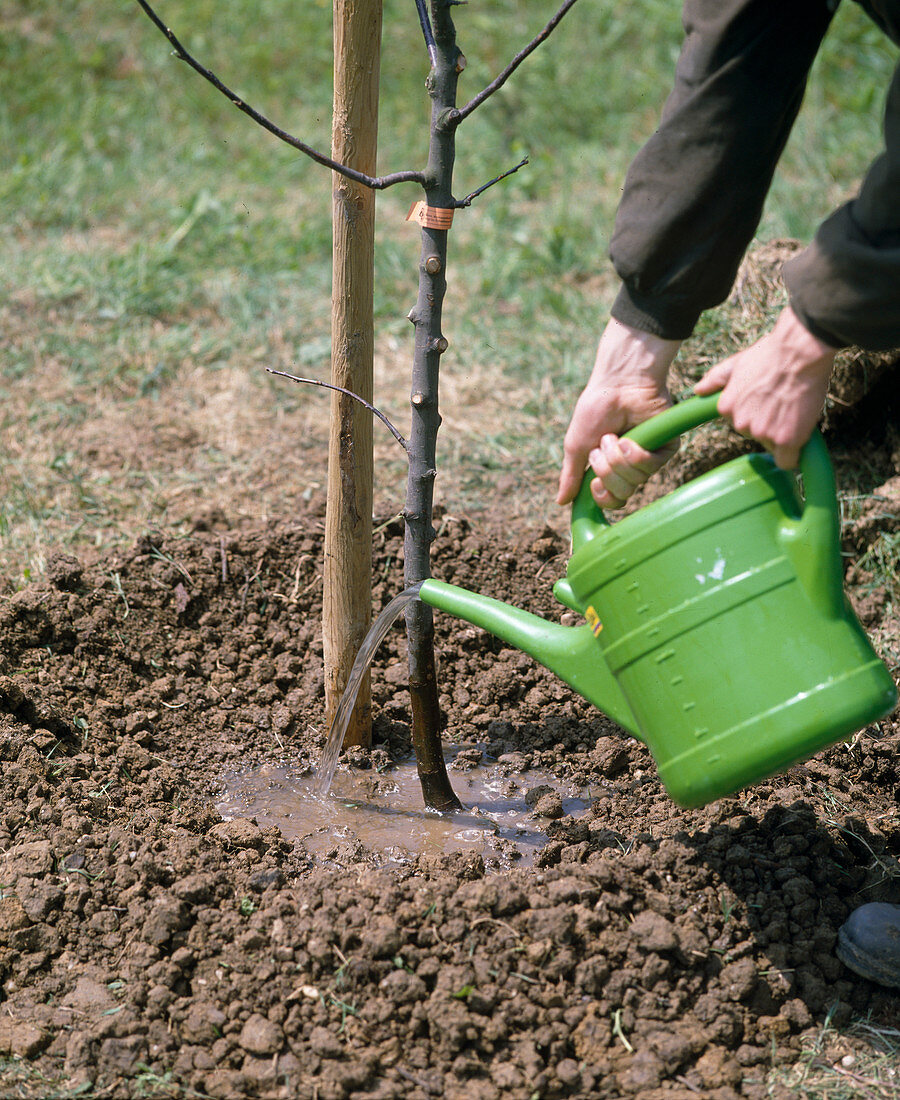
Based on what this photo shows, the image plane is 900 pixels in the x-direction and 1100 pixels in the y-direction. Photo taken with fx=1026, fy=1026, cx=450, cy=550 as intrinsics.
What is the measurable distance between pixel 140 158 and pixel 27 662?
12.9 feet

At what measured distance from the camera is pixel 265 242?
16.0ft

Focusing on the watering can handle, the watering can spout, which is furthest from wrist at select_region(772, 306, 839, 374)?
the watering can spout

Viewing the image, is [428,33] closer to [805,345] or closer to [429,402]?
[429,402]

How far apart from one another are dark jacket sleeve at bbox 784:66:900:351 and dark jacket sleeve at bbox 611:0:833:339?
22cm

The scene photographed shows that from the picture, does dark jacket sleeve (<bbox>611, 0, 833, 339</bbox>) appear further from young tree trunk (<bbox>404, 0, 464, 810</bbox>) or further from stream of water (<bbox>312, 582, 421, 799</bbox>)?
stream of water (<bbox>312, 582, 421, 799</bbox>)

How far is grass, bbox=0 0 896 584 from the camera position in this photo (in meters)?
3.44

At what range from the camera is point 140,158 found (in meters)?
5.56

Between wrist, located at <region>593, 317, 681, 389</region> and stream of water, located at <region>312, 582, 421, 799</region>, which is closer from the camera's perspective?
wrist, located at <region>593, 317, 681, 389</region>

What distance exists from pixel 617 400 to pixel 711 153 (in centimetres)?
41

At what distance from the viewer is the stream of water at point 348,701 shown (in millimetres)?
2287

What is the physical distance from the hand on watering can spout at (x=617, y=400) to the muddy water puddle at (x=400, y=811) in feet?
2.79

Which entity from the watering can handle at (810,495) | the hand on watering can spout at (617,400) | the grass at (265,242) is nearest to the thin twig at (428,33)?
the hand on watering can spout at (617,400)

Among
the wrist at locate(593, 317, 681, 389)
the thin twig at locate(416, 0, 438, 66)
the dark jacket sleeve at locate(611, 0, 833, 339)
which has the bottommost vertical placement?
the wrist at locate(593, 317, 681, 389)

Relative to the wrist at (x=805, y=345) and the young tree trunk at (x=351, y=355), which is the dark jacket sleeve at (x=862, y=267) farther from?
the young tree trunk at (x=351, y=355)
